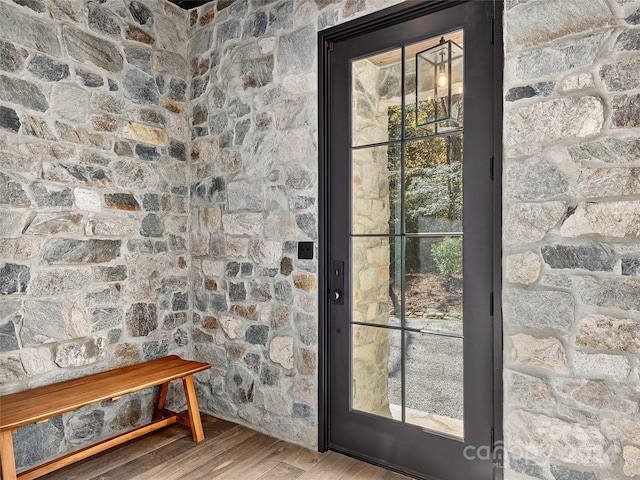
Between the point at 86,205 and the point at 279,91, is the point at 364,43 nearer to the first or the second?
the point at 279,91

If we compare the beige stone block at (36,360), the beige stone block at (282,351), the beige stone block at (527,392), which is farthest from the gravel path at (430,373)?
the beige stone block at (36,360)

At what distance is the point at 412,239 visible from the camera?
2369mm

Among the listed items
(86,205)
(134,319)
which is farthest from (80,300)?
(86,205)

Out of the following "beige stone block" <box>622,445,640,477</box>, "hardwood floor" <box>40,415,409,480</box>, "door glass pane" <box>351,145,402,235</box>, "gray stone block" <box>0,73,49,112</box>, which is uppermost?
"gray stone block" <box>0,73,49,112</box>

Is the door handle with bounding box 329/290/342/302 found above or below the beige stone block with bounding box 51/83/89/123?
below

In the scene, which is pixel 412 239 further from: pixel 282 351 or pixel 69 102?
pixel 69 102

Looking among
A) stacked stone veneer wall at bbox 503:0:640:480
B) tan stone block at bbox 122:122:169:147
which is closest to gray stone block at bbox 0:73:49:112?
tan stone block at bbox 122:122:169:147

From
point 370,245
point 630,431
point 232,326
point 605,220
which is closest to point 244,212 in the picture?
point 232,326

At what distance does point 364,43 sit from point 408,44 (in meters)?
0.28

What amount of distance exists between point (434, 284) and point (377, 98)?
1076 millimetres

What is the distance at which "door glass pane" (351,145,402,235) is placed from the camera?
2.42 m

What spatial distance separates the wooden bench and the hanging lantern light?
2000mm

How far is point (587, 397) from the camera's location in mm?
1765

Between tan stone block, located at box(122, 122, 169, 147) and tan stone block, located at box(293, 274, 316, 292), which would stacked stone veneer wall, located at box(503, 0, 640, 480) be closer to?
tan stone block, located at box(293, 274, 316, 292)
